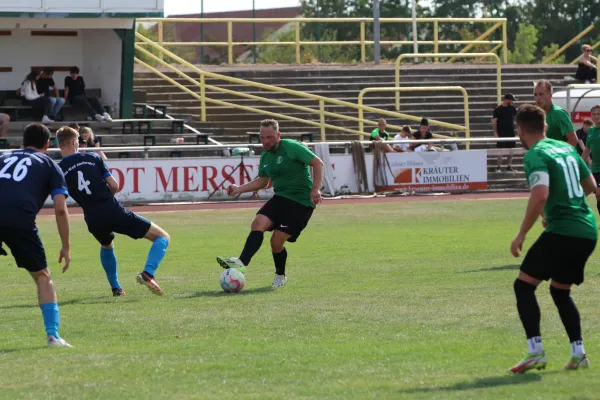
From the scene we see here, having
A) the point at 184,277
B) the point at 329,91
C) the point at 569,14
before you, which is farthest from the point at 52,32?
the point at 569,14

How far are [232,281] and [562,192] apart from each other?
17.5ft

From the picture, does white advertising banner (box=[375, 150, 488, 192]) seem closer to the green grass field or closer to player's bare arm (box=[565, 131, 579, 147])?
the green grass field

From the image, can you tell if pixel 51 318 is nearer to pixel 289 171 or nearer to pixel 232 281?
pixel 232 281

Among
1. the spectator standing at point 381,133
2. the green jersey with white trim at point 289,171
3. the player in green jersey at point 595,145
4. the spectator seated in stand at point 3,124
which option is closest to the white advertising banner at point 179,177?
the spectator seated in stand at point 3,124

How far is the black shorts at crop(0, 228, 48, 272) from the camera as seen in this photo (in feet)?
29.3

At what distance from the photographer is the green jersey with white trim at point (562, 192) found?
763cm

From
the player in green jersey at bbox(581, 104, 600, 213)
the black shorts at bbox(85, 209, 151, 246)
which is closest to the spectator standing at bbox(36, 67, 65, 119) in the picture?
the player in green jersey at bbox(581, 104, 600, 213)

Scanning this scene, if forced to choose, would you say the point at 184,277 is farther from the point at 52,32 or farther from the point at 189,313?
the point at 52,32

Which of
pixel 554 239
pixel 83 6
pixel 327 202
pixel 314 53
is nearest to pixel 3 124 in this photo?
pixel 83 6

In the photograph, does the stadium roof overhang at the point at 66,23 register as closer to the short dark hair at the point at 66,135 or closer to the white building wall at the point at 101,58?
the white building wall at the point at 101,58

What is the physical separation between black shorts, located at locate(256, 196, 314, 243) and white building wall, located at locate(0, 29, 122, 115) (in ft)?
72.8

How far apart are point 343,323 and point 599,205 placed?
617 centimetres

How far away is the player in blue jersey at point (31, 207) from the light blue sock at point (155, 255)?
2.98m

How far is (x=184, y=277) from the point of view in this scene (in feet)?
46.5
